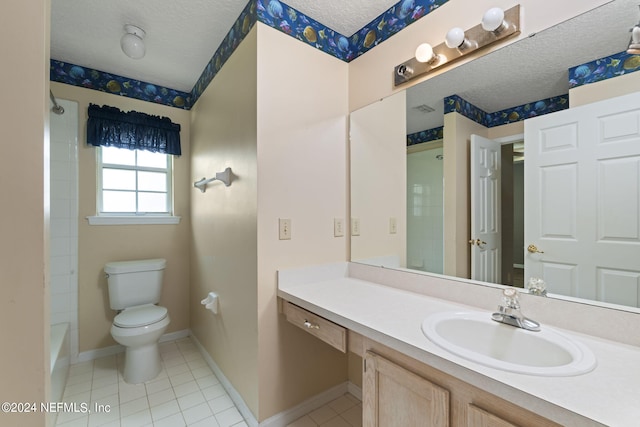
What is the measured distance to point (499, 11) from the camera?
3.59 ft

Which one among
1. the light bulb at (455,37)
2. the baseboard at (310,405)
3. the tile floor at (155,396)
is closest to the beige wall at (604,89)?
the light bulb at (455,37)

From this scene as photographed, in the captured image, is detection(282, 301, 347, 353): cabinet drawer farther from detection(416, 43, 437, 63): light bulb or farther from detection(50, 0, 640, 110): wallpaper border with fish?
detection(416, 43, 437, 63): light bulb

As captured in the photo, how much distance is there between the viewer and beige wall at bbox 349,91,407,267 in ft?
5.35

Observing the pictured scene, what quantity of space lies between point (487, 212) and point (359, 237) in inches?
31.9

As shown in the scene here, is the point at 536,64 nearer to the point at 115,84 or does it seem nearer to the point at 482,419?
the point at 482,419

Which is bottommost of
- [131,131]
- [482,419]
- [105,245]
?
[482,419]

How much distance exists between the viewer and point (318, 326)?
131cm

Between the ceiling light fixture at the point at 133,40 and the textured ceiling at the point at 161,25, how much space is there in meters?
0.03

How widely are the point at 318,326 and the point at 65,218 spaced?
232 centimetres

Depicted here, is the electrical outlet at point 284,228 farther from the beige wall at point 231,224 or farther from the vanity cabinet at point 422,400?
the vanity cabinet at point 422,400

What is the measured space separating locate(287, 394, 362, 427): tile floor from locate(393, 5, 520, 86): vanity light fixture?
6.81ft

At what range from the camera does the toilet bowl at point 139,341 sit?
1.92 m

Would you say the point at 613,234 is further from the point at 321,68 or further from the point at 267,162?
the point at 321,68

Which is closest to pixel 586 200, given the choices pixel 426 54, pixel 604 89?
pixel 604 89
